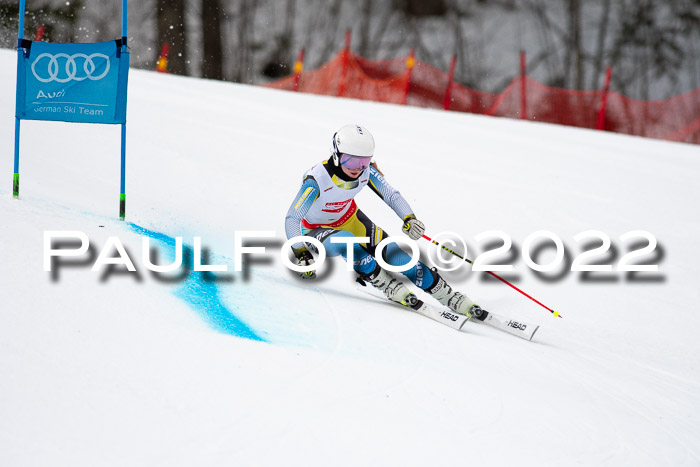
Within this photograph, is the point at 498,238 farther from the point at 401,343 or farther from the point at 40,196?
the point at 40,196

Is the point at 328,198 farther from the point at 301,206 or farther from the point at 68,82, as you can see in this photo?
the point at 68,82

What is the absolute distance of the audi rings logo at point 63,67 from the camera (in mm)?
5160

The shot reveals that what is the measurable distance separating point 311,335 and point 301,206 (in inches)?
55.3

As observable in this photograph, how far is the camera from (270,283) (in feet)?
15.5

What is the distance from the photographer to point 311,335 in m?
3.69

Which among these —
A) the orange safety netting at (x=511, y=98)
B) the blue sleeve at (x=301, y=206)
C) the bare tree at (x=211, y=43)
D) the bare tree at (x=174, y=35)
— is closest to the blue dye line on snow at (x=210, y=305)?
the blue sleeve at (x=301, y=206)

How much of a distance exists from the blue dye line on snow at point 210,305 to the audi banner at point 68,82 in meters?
1.49

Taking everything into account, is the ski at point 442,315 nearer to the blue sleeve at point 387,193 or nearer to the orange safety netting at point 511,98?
the blue sleeve at point 387,193

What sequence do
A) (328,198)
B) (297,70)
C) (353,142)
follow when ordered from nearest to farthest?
(353,142), (328,198), (297,70)

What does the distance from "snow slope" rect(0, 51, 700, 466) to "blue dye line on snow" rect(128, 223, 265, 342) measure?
0.7 inches

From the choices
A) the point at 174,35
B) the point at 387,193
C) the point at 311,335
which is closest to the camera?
the point at 311,335

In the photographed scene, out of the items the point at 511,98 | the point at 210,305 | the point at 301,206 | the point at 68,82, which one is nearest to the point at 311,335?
the point at 210,305

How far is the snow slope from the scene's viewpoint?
262 cm

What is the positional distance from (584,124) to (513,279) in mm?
6437
